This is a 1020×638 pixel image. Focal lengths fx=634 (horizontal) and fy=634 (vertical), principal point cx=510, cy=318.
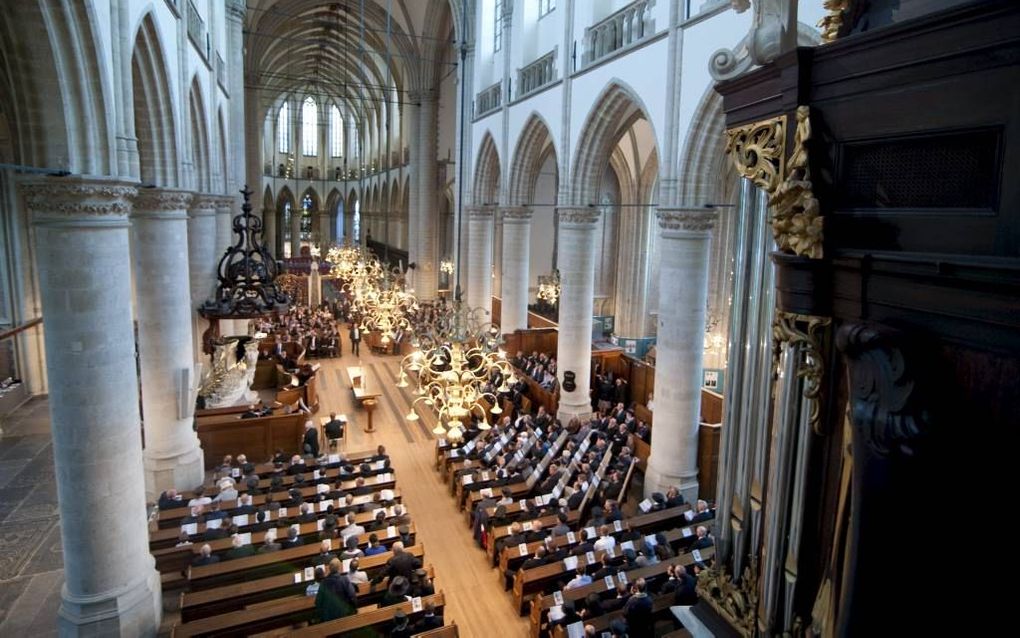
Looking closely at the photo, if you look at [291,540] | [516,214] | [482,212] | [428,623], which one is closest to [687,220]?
[428,623]

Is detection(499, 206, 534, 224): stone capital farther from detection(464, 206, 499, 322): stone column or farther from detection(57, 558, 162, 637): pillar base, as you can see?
detection(57, 558, 162, 637): pillar base

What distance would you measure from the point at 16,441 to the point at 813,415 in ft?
56.9

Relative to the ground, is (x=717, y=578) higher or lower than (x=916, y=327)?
lower

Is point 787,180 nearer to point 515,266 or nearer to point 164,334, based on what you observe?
point 164,334

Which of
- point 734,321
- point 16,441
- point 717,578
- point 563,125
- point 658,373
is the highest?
point 563,125

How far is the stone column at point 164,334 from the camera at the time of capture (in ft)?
37.4

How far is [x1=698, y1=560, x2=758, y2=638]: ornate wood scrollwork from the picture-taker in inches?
118

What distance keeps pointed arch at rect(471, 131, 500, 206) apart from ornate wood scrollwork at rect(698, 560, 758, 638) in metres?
21.3

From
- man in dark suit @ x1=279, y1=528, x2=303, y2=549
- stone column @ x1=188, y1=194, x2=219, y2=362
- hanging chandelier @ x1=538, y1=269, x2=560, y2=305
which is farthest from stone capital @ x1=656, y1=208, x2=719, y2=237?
hanging chandelier @ x1=538, y1=269, x2=560, y2=305

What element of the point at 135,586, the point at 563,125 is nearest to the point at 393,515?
the point at 135,586

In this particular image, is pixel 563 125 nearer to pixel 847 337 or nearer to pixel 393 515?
pixel 393 515

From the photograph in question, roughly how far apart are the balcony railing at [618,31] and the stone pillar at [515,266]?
20.4 ft

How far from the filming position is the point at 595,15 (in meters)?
15.6

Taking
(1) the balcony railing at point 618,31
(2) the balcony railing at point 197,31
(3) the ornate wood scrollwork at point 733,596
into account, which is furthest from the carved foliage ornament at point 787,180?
(2) the balcony railing at point 197,31
